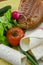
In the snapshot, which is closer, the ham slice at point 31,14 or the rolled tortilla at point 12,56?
the rolled tortilla at point 12,56

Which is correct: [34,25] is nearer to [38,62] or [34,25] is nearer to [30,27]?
[30,27]

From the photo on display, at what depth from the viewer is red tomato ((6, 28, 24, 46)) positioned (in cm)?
88

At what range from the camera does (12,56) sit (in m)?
0.80

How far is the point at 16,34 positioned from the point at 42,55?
170 mm

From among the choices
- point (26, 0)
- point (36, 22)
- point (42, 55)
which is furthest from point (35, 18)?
point (42, 55)

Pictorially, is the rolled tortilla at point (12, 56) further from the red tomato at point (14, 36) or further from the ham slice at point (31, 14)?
the ham slice at point (31, 14)

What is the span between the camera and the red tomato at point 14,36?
2.88 feet

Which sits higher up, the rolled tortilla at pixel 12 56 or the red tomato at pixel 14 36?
the red tomato at pixel 14 36

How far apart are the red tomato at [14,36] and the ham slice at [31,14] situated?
70 millimetres

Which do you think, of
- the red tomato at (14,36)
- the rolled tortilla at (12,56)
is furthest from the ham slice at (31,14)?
the rolled tortilla at (12,56)

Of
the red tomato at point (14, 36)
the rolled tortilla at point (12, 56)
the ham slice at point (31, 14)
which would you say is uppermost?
the ham slice at point (31, 14)

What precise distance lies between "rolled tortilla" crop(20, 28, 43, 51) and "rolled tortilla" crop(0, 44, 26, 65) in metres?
0.06

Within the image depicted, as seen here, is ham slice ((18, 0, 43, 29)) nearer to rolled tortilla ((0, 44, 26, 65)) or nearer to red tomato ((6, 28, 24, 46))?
red tomato ((6, 28, 24, 46))

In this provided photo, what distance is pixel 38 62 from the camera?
82 centimetres
